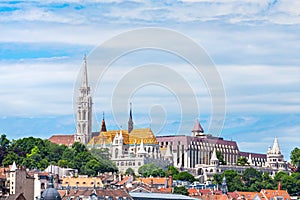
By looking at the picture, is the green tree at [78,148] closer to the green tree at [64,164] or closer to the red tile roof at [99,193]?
the green tree at [64,164]

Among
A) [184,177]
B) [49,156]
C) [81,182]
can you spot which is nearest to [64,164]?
[49,156]

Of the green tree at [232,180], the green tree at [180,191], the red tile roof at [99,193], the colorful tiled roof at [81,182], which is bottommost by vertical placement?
the red tile roof at [99,193]

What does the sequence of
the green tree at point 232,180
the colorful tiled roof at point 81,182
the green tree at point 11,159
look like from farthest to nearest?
1. the green tree at point 232,180
2. the green tree at point 11,159
3. the colorful tiled roof at point 81,182

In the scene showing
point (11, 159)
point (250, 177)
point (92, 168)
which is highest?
point (11, 159)

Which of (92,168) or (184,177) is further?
(184,177)

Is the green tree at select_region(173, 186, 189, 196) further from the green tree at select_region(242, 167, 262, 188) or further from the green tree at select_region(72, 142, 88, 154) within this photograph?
the green tree at select_region(72, 142, 88, 154)

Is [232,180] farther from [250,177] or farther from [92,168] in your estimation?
[92,168]

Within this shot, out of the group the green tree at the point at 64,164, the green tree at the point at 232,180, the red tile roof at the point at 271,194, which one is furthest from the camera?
the green tree at the point at 232,180

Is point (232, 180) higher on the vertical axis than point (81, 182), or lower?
higher

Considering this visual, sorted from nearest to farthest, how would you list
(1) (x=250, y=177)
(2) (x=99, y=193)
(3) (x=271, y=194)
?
(2) (x=99, y=193) → (3) (x=271, y=194) → (1) (x=250, y=177)

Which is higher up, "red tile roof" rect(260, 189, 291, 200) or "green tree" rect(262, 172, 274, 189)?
"green tree" rect(262, 172, 274, 189)

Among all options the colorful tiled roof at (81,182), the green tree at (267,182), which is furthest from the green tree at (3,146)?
the green tree at (267,182)

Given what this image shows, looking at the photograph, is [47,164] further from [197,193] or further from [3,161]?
[197,193]

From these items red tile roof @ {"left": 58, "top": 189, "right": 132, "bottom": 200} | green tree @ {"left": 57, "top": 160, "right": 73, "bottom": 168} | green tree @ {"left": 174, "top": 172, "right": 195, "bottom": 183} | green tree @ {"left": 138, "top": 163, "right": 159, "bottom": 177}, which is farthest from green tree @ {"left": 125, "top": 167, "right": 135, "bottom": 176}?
red tile roof @ {"left": 58, "top": 189, "right": 132, "bottom": 200}
